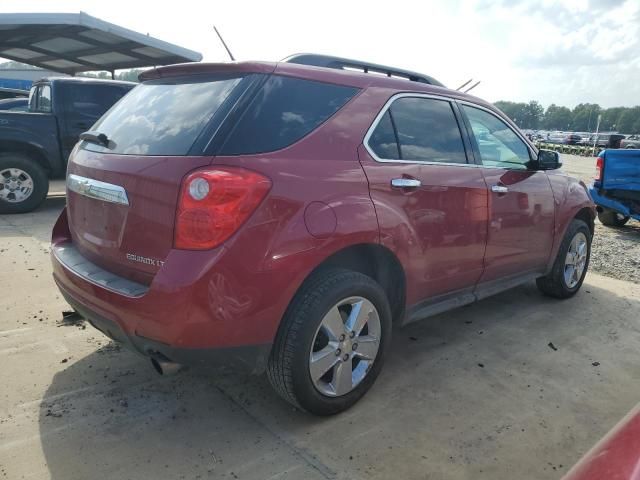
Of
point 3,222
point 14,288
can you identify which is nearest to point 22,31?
point 3,222

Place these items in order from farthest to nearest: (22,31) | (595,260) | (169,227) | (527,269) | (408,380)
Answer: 1. (22,31)
2. (595,260)
3. (527,269)
4. (408,380)
5. (169,227)

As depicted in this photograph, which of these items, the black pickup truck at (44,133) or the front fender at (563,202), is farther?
the black pickup truck at (44,133)

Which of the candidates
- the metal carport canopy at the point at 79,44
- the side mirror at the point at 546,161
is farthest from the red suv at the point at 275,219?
the metal carport canopy at the point at 79,44

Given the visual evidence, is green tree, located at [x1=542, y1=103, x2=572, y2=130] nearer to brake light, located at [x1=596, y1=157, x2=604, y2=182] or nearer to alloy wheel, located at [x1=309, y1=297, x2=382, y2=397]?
brake light, located at [x1=596, y1=157, x2=604, y2=182]

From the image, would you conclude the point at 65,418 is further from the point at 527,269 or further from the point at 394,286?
the point at 527,269

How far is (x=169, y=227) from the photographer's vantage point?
223 centimetres

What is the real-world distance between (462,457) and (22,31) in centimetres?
1225

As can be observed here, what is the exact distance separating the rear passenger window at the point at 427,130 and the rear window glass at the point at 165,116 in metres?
1.07

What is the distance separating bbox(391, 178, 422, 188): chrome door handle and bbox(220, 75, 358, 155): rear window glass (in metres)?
0.51

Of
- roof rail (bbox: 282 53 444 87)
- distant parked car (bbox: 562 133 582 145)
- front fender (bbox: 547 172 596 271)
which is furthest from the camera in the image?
distant parked car (bbox: 562 133 582 145)

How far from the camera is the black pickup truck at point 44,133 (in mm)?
7160

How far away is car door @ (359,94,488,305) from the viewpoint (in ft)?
9.30

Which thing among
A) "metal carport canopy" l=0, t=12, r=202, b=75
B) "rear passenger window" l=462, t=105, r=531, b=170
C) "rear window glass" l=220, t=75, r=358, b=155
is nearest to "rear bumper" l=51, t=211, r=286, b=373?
"rear window glass" l=220, t=75, r=358, b=155

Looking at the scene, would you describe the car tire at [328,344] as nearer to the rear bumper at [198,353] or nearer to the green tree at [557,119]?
the rear bumper at [198,353]
